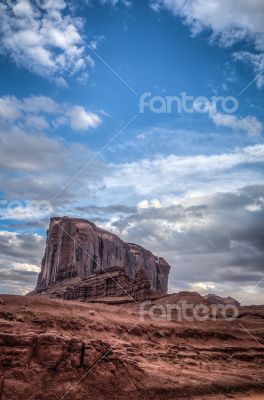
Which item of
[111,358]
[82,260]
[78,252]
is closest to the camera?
[111,358]

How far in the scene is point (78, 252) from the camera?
122938 millimetres

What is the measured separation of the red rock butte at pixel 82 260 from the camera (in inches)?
3086

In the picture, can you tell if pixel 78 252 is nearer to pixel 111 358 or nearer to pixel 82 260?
pixel 82 260

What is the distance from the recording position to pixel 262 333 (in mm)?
42688

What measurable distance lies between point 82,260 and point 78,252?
3281 millimetres

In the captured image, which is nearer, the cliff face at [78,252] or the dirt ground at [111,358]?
the dirt ground at [111,358]

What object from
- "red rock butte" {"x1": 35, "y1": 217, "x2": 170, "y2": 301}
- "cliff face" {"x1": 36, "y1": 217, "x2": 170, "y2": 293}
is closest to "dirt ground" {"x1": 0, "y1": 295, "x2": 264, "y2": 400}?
"red rock butte" {"x1": 35, "y1": 217, "x2": 170, "y2": 301}

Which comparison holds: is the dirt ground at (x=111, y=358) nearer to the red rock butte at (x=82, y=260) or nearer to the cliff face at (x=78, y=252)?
the red rock butte at (x=82, y=260)

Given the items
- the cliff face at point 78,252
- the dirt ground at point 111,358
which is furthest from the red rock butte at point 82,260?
the dirt ground at point 111,358

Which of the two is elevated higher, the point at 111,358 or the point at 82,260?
the point at 82,260

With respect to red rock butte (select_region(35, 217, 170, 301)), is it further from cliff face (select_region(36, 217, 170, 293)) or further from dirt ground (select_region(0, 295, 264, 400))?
dirt ground (select_region(0, 295, 264, 400))

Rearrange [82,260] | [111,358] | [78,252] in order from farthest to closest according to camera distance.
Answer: [78,252] < [82,260] < [111,358]

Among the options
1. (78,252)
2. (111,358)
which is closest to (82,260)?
(78,252)

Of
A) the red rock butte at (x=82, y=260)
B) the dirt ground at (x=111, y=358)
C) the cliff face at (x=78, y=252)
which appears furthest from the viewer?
the cliff face at (x=78, y=252)
